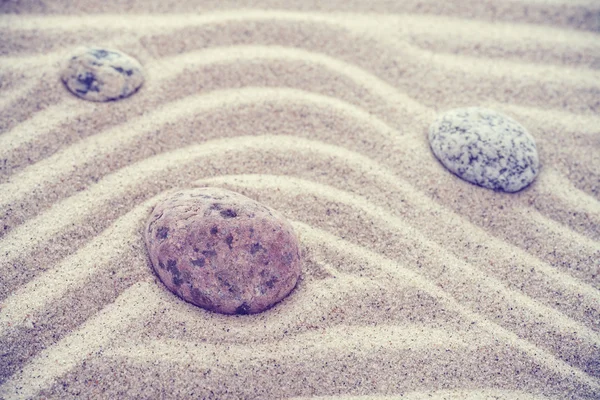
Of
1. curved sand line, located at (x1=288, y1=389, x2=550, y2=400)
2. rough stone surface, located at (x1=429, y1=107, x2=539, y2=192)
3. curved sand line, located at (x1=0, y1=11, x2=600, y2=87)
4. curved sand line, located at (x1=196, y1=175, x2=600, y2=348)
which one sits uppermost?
curved sand line, located at (x1=0, y1=11, x2=600, y2=87)

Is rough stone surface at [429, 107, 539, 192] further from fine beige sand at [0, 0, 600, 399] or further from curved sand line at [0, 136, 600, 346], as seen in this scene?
curved sand line at [0, 136, 600, 346]

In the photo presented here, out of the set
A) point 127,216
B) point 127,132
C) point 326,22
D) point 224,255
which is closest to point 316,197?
point 224,255

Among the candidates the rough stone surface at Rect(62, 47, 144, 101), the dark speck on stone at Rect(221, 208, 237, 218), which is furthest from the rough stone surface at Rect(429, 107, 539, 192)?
the rough stone surface at Rect(62, 47, 144, 101)

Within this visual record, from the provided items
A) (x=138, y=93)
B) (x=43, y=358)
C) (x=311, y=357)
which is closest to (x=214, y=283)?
(x=311, y=357)

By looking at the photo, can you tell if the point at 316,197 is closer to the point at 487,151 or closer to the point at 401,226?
the point at 401,226

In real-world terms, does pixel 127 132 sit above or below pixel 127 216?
above

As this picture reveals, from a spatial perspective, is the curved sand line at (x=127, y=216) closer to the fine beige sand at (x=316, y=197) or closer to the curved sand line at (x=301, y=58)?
the fine beige sand at (x=316, y=197)

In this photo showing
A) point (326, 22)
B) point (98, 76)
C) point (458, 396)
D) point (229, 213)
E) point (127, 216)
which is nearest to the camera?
point (458, 396)
